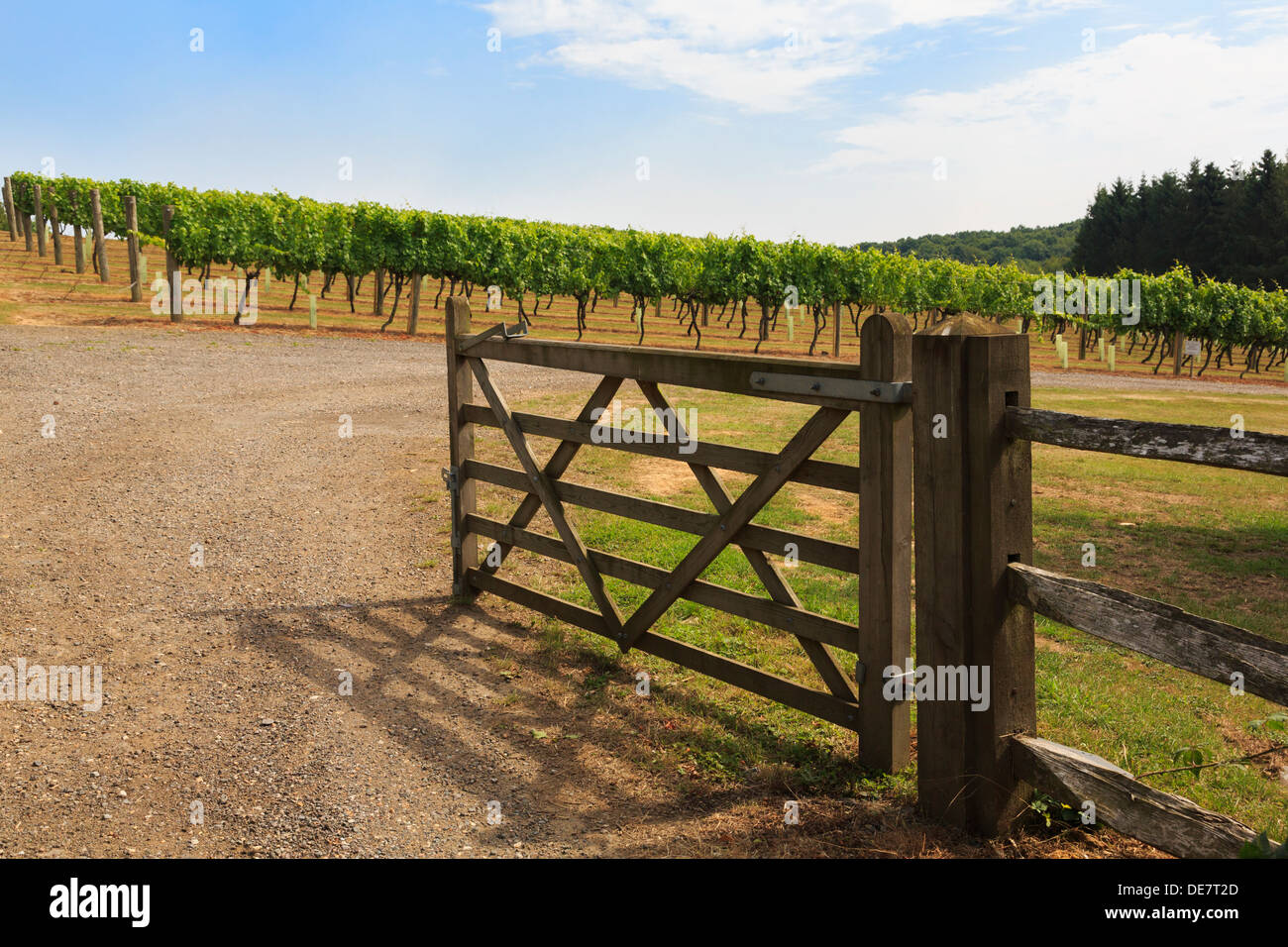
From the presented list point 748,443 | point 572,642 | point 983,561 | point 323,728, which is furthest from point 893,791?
point 748,443

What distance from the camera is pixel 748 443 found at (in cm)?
1491

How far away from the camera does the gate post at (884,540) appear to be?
4.07 metres

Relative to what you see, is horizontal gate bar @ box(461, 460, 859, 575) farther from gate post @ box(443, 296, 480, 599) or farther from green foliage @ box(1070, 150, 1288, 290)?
green foliage @ box(1070, 150, 1288, 290)

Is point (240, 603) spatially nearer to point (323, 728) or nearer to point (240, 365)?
point (323, 728)

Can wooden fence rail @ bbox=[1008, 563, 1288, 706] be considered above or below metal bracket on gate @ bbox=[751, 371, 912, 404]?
below

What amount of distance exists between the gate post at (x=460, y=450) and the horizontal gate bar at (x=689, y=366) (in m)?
0.69

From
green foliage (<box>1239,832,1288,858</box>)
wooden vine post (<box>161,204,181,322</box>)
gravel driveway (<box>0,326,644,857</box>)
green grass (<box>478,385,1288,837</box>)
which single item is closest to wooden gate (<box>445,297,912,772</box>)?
green grass (<box>478,385,1288,837</box>)

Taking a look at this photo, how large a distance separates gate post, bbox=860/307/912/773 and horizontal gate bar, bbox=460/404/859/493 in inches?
6.8

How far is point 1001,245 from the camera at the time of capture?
153 m

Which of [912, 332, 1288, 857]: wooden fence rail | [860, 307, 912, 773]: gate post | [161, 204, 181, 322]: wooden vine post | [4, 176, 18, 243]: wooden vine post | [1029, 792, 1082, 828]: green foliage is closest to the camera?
[912, 332, 1288, 857]: wooden fence rail

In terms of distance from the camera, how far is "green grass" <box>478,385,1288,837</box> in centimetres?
467

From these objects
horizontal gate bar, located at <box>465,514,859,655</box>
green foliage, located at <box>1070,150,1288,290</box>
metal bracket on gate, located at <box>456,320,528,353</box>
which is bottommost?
horizontal gate bar, located at <box>465,514,859,655</box>
